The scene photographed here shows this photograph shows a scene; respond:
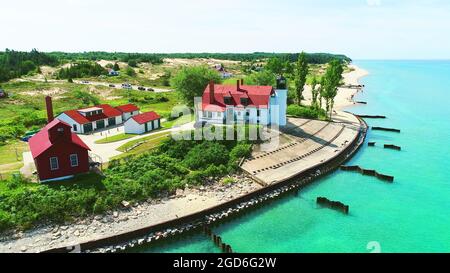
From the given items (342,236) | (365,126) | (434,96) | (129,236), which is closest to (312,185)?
(342,236)

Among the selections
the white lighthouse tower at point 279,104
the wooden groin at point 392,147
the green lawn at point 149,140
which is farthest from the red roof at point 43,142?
the wooden groin at point 392,147

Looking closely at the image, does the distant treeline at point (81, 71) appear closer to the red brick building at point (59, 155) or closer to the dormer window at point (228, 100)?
the dormer window at point (228, 100)

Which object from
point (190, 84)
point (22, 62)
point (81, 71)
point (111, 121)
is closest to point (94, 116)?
point (111, 121)

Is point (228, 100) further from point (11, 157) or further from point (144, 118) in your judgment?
point (11, 157)

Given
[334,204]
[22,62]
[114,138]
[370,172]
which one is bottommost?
[334,204]
